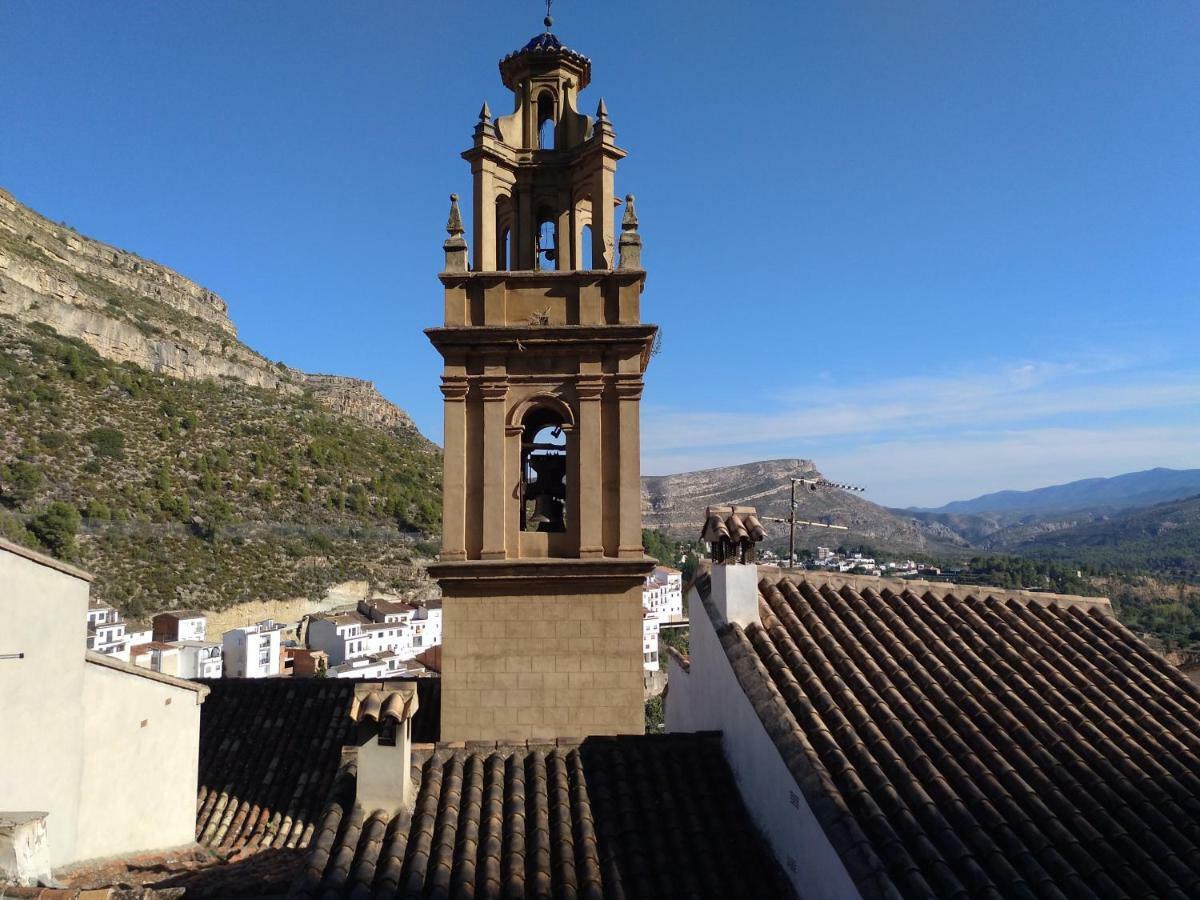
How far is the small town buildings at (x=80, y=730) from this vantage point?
8.28 meters

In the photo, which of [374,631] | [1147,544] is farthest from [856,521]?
[374,631]

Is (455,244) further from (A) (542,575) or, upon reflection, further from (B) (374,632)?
(B) (374,632)

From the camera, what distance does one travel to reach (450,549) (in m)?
8.74

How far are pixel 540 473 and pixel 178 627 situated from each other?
44.5 meters

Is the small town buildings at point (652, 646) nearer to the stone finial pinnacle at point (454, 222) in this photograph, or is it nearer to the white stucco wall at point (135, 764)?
the white stucco wall at point (135, 764)

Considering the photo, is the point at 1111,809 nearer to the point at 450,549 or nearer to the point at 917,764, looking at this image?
the point at 917,764

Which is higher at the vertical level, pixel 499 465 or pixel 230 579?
pixel 499 465

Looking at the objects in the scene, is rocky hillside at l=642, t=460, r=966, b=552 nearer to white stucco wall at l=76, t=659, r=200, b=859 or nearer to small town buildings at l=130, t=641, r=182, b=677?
small town buildings at l=130, t=641, r=182, b=677

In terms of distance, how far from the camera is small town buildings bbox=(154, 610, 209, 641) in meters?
45.4

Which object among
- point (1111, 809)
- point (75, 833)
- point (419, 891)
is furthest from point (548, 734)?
point (75, 833)

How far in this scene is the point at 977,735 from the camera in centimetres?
597

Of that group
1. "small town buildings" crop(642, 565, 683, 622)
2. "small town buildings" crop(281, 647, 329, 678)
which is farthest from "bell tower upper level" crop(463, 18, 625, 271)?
"small town buildings" crop(642, 565, 683, 622)

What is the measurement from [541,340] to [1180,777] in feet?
23.3

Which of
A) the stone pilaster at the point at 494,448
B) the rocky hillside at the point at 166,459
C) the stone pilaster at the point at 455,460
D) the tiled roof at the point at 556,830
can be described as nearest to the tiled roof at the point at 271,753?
Answer: the stone pilaster at the point at 455,460
